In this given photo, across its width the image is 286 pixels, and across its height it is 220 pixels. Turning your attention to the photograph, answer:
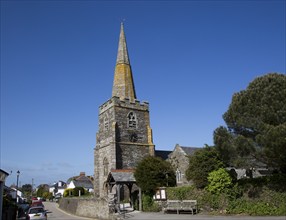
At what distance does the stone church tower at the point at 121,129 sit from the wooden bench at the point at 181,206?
14094 mm

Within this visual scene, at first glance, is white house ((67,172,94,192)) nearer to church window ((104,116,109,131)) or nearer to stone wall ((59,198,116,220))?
church window ((104,116,109,131))

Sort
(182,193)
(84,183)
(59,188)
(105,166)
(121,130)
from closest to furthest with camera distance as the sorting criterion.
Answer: (182,193) → (105,166) → (121,130) → (84,183) → (59,188)

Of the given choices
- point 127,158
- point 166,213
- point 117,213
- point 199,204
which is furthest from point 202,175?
point 127,158

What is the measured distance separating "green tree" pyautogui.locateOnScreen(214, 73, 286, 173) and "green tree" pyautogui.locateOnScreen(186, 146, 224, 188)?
2.78m

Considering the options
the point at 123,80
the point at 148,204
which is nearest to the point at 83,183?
the point at 123,80

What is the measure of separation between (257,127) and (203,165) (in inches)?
259

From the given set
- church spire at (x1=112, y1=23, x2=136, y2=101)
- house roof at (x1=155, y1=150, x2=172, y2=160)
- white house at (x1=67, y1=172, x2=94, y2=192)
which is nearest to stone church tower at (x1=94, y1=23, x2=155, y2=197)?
church spire at (x1=112, y1=23, x2=136, y2=101)

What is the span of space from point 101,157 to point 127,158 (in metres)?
4.01

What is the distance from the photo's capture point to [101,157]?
40.3 m

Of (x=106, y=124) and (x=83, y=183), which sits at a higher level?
(x=106, y=124)

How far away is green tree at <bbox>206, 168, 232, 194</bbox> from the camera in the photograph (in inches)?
847

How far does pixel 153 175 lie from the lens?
26469 mm

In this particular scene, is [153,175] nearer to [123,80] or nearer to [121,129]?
[121,129]

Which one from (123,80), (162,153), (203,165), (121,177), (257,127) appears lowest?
(121,177)
